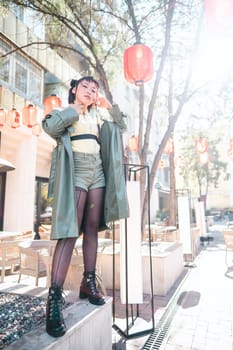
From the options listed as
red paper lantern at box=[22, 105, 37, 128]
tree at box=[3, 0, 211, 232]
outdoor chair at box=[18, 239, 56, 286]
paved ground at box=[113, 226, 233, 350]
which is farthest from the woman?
red paper lantern at box=[22, 105, 37, 128]

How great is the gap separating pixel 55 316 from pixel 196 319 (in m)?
2.05

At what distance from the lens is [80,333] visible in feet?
5.40

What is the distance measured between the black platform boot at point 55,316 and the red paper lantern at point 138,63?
2.94 metres

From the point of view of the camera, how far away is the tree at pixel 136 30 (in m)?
4.53

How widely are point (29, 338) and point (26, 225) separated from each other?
601cm

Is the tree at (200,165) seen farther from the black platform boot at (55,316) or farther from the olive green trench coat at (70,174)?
the black platform boot at (55,316)

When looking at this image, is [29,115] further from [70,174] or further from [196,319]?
[196,319]

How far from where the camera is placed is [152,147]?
2019 centimetres

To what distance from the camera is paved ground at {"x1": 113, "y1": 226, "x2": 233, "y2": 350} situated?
2389mm

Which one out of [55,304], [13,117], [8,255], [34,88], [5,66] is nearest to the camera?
[55,304]

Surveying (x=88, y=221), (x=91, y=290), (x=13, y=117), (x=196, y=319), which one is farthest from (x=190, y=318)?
(x=13, y=117)

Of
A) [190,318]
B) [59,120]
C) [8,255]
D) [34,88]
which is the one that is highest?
[34,88]

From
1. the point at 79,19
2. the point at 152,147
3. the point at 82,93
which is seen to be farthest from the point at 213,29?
the point at 152,147

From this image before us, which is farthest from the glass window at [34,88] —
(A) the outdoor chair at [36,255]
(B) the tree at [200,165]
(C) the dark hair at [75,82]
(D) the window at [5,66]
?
(B) the tree at [200,165]
